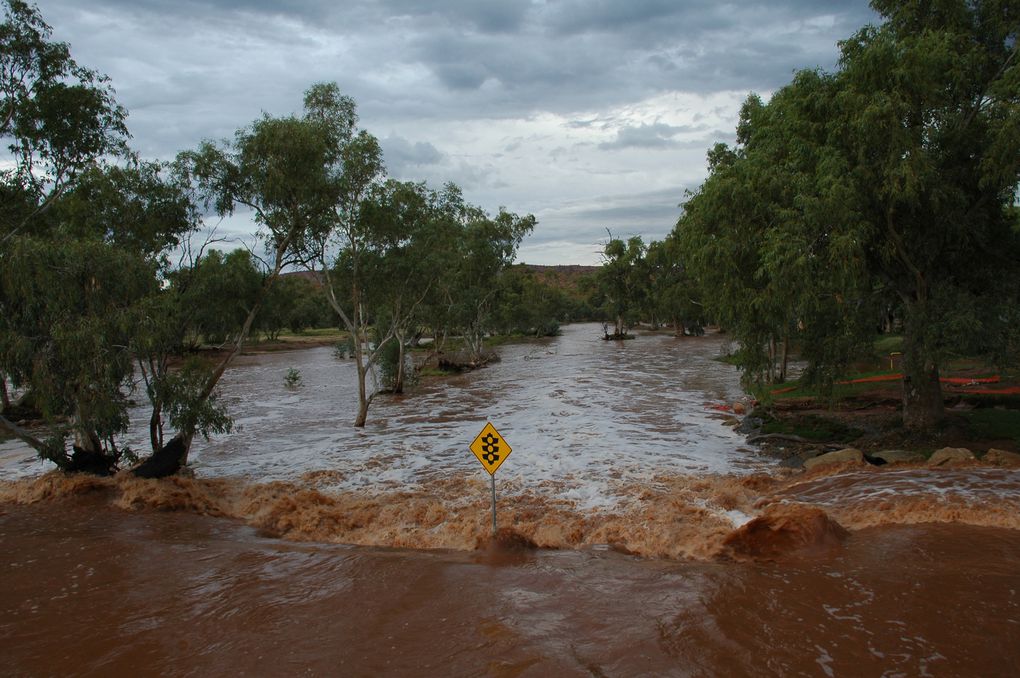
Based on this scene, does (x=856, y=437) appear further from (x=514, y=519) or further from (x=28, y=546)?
(x=28, y=546)

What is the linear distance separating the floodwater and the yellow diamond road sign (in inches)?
55.2

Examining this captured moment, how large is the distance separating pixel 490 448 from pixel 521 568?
2102 mm

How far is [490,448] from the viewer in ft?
34.1

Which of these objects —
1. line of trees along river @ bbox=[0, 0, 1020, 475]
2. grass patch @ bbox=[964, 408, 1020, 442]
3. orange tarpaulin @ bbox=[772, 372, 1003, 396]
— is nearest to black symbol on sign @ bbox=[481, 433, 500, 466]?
line of trees along river @ bbox=[0, 0, 1020, 475]

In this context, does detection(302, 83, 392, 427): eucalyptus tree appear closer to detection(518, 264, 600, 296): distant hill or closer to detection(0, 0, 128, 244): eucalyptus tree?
detection(0, 0, 128, 244): eucalyptus tree

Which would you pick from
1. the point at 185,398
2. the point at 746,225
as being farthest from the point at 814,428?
the point at 185,398

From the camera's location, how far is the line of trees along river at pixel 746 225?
1228cm

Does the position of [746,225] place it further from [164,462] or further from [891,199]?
[164,462]

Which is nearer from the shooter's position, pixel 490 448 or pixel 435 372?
pixel 490 448

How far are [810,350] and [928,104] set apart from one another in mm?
6185

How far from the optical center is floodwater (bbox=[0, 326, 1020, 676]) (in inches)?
255

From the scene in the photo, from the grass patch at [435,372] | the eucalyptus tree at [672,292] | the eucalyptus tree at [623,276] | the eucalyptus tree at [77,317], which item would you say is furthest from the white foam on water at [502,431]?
the eucalyptus tree at [623,276]

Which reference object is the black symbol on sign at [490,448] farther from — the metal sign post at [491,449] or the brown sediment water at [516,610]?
the brown sediment water at [516,610]

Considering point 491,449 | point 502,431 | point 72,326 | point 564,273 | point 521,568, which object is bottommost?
point 502,431
